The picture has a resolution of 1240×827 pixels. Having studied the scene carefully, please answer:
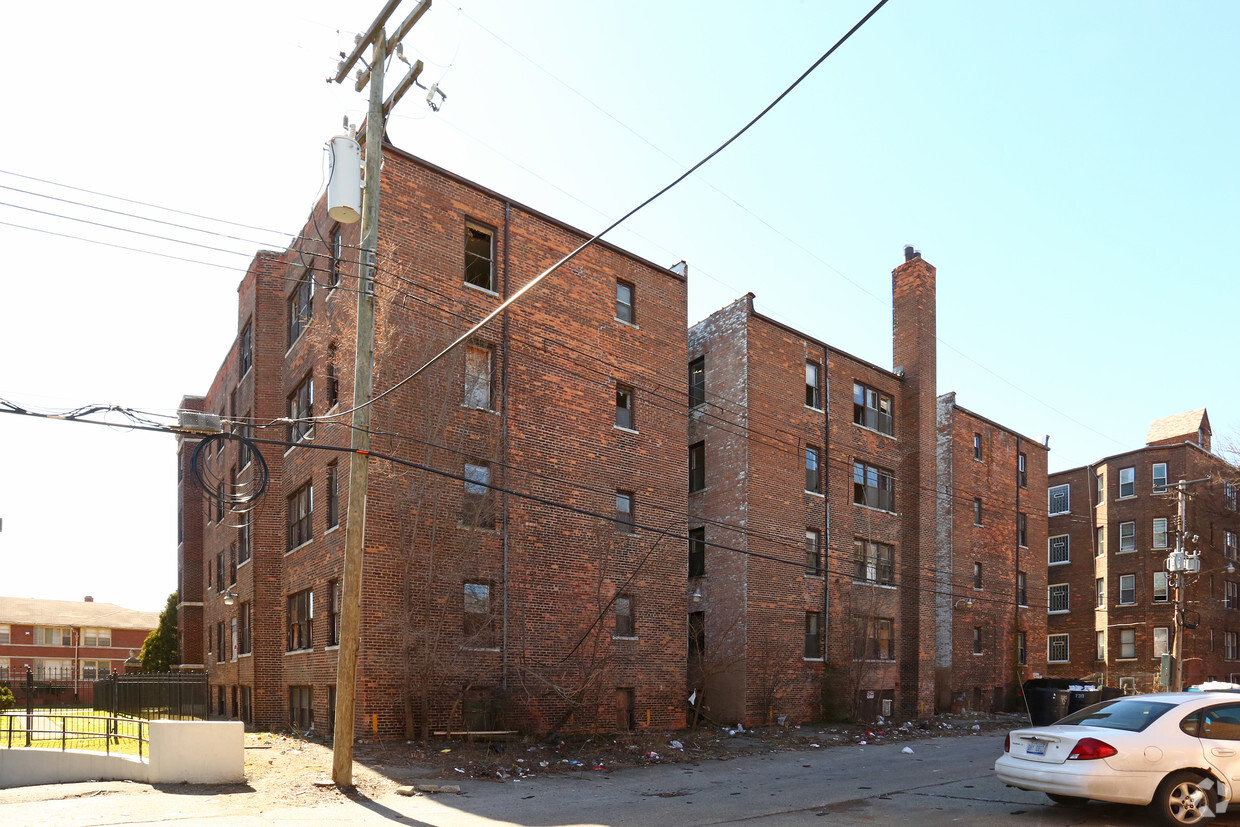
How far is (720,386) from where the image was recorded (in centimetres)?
2933

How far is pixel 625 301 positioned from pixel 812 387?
28.3ft

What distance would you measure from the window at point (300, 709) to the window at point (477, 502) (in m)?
6.15

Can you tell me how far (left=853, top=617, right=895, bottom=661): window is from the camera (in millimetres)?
29964

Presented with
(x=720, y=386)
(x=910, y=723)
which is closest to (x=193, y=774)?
(x=720, y=386)

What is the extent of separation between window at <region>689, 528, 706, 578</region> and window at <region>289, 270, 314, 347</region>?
43.5 ft

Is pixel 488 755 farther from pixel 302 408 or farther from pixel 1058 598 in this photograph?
pixel 1058 598

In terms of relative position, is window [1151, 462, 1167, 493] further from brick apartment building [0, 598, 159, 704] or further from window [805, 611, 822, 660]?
brick apartment building [0, 598, 159, 704]

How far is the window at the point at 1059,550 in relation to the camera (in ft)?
178

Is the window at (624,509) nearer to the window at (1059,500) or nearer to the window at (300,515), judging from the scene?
the window at (300,515)

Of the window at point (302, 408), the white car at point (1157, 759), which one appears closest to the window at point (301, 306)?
the window at point (302, 408)

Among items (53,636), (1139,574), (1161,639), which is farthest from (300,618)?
(53,636)

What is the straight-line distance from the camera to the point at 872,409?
33062mm

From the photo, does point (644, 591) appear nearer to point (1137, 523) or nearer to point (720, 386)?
point (720, 386)

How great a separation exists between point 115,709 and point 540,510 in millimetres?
10428
